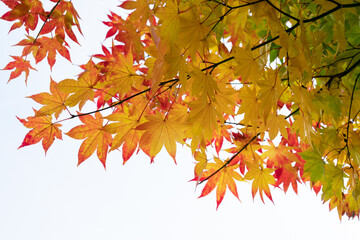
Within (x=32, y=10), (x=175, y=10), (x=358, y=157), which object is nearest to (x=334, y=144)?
(x=358, y=157)

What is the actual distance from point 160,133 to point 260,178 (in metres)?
0.56

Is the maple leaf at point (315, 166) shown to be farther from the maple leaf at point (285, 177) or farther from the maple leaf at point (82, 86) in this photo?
the maple leaf at point (82, 86)

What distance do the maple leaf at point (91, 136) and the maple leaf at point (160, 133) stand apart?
0.21 meters

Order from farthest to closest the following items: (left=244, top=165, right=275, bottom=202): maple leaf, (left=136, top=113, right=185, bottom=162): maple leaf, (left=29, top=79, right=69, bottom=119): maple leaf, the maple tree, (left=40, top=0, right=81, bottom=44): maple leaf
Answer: (left=244, top=165, right=275, bottom=202): maple leaf
(left=40, top=0, right=81, bottom=44): maple leaf
(left=29, top=79, right=69, bottom=119): maple leaf
(left=136, top=113, right=185, bottom=162): maple leaf
the maple tree

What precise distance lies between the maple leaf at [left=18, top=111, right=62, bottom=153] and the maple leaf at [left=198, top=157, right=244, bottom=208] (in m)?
0.61

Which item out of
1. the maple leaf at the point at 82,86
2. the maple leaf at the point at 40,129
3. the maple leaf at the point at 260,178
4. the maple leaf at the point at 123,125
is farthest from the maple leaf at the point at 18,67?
the maple leaf at the point at 260,178

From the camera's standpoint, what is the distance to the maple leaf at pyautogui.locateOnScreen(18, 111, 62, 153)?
944mm

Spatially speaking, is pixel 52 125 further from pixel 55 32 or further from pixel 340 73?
pixel 340 73

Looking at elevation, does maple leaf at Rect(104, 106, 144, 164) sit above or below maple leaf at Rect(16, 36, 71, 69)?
below

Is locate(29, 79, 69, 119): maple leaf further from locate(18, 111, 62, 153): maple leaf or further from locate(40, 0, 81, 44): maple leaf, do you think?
locate(40, 0, 81, 44): maple leaf

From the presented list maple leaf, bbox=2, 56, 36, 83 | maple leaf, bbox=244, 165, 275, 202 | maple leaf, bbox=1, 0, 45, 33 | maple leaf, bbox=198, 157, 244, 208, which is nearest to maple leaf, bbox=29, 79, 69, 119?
maple leaf, bbox=1, 0, 45, 33

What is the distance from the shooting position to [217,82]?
891 millimetres

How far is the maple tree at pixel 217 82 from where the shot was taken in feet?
1.97

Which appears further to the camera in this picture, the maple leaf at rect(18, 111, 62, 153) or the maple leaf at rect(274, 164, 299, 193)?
the maple leaf at rect(274, 164, 299, 193)
